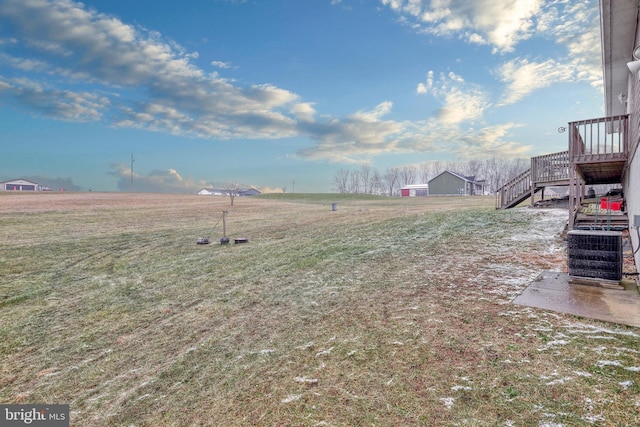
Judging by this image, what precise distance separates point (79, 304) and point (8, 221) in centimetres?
1528

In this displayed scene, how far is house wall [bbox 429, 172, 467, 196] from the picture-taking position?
4884 centimetres

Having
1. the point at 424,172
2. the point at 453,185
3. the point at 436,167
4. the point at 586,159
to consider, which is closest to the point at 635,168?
the point at 586,159

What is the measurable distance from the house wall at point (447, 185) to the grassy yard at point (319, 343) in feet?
146

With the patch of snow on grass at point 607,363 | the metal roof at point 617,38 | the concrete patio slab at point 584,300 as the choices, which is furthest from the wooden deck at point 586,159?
the patch of snow on grass at point 607,363

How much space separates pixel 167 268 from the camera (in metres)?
7.77

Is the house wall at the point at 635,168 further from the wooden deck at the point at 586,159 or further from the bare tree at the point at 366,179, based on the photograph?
the bare tree at the point at 366,179

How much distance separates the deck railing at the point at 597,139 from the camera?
7.12 metres

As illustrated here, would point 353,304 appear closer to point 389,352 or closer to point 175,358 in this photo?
point 389,352

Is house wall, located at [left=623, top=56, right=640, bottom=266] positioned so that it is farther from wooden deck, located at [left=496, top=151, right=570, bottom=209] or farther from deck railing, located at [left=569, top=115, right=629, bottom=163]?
wooden deck, located at [left=496, top=151, right=570, bottom=209]

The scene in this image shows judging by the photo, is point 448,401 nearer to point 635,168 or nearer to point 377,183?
point 635,168

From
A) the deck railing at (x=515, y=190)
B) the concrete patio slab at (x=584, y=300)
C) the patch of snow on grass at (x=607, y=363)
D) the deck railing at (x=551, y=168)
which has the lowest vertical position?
the patch of snow on grass at (x=607, y=363)

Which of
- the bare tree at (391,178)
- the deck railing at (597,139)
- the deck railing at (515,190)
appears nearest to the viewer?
the deck railing at (597,139)

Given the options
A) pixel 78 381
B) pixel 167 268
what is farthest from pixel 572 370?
pixel 167 268

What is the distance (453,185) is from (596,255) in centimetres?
4894
